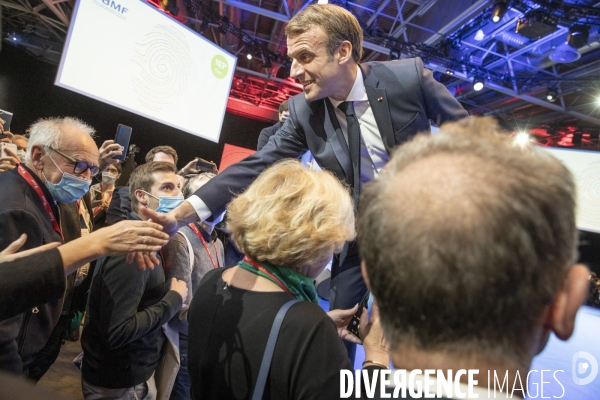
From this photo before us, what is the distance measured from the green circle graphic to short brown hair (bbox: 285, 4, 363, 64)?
306 centimetres

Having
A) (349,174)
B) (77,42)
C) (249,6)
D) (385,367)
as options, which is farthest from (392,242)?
A: (249,6)

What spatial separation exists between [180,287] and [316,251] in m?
1.14

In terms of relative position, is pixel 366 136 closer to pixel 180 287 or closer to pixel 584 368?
pixel 180 287

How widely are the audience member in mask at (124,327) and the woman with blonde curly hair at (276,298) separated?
642mm

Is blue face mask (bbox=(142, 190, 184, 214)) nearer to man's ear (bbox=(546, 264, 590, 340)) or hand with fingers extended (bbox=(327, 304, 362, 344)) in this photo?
hand with fingers extended (bbox=(327, 304, 362, 344))

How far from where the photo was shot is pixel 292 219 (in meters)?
1.22

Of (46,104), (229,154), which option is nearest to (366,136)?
(46,104)

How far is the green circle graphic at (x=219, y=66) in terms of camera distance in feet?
14.9

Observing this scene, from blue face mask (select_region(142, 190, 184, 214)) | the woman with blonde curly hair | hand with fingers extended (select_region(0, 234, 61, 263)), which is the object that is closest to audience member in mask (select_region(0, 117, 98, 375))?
hand with fingers extended (select_region(0, 234, 61, 263))

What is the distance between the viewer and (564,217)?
0.52m

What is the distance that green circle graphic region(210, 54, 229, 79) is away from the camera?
4.55 meters

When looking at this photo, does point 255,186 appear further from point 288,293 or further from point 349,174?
point 349,174

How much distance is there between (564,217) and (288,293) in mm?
785

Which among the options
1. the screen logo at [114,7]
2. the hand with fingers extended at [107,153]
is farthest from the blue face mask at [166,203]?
the screen logo at [114,7]
